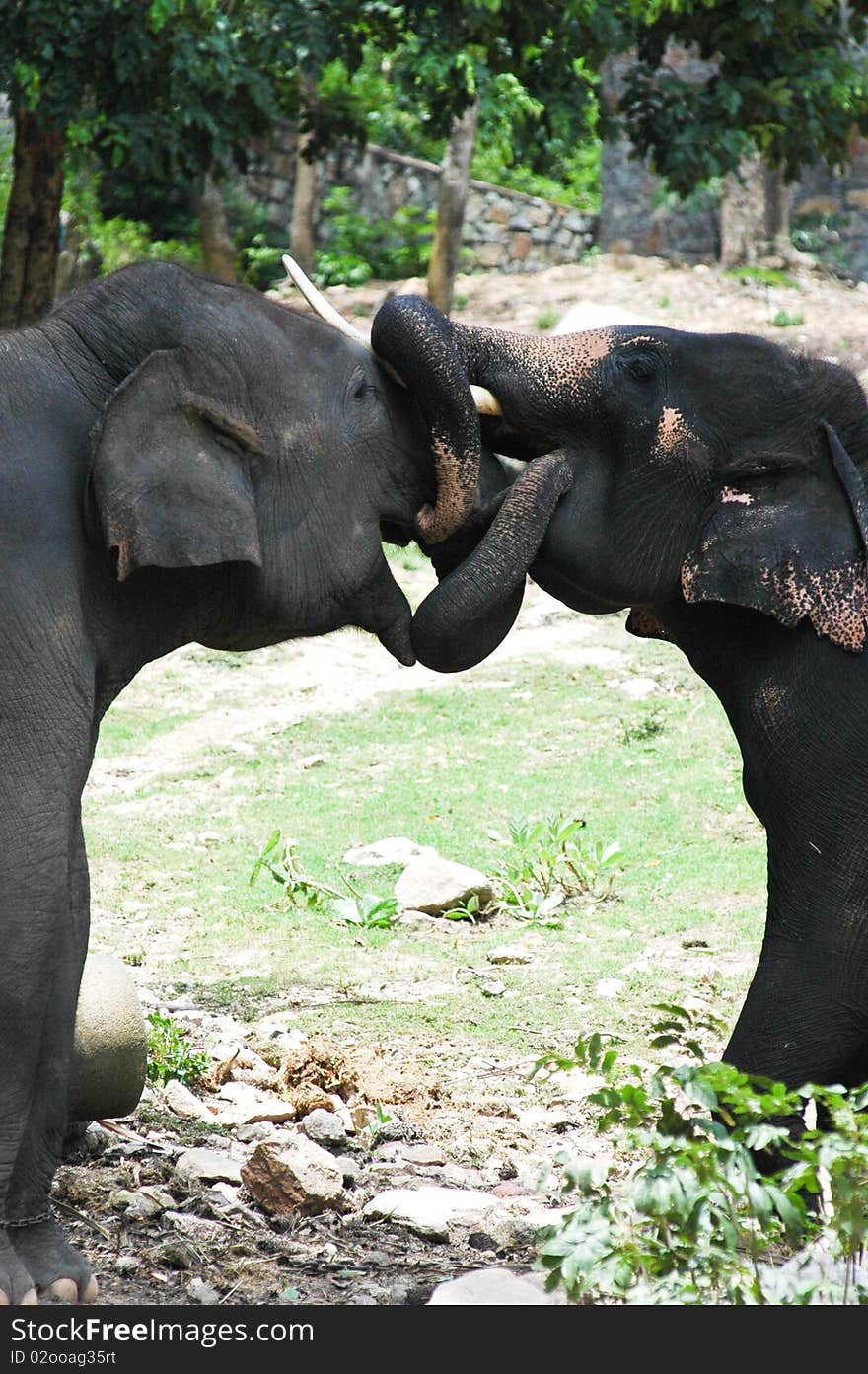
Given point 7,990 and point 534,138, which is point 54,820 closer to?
point 7,990

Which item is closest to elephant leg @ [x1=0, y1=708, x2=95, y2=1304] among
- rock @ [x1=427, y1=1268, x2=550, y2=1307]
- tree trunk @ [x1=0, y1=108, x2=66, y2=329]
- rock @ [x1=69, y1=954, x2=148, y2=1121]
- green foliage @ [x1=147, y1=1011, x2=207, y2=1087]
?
rock @ [x1=427, y1=1268, x2=550, y2=1307]

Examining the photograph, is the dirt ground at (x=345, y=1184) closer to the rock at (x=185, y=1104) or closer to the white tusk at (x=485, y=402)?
the rock at (x=185, y=1104)

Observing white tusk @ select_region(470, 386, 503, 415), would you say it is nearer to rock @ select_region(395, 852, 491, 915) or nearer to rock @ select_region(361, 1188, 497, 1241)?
rock @ select_region(361, 1188, 497, 1241)

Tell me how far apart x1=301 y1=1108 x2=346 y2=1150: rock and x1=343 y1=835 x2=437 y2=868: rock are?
8.25 feet

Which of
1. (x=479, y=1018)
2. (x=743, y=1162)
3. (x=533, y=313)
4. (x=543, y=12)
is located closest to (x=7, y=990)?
(x=743, y=1162)

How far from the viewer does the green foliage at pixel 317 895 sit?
21.5 ft

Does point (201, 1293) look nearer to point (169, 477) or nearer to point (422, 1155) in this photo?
point (422, 1155)

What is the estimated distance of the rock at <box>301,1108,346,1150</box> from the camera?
4605 mm

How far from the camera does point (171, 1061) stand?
5.00m

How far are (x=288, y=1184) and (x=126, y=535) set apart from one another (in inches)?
63.4

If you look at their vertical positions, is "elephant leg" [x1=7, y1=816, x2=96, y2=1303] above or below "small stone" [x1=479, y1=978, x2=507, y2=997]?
above

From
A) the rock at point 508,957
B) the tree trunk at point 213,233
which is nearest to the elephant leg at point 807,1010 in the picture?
the rock at point 508,957

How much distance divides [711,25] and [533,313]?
30.3ft

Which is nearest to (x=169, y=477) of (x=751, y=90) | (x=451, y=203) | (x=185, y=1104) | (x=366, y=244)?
(x=185, y=1104)
